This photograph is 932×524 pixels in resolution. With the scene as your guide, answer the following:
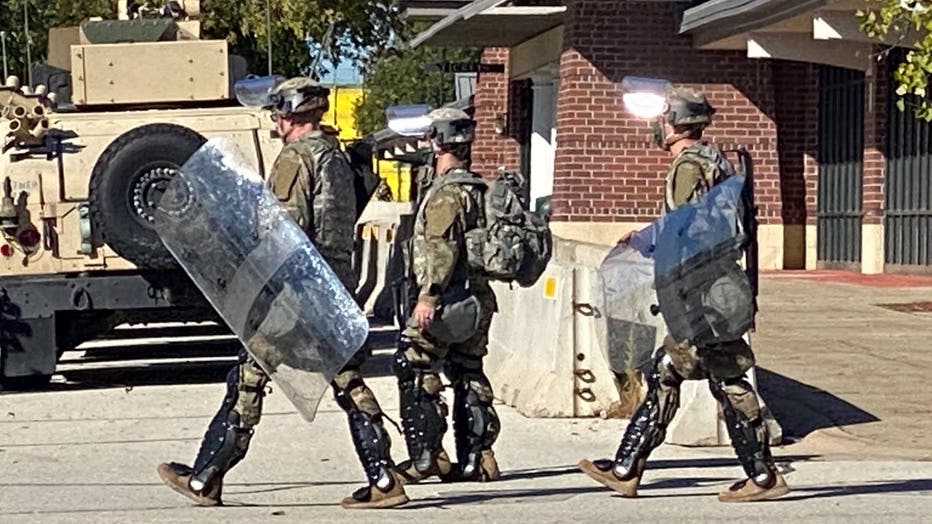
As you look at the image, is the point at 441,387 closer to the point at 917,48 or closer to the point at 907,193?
the point at 917,48

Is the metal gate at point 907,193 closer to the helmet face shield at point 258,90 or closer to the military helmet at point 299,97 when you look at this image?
the helmet face shield at point 258,90

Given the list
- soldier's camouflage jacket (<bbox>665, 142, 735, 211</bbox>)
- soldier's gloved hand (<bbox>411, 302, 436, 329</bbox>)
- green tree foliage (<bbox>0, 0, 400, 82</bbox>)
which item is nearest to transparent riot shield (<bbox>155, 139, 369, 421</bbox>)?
soldier's gloved hand (<bbox>411, 302, 436, 329</bbox>)

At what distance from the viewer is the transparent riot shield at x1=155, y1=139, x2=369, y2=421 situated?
8.13 meters

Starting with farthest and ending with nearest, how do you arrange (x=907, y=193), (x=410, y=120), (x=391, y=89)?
(x=391, y=89)
(x=907, y=193)
(x=410, y=120)

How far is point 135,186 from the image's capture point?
40.8ft

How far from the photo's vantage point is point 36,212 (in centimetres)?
1311

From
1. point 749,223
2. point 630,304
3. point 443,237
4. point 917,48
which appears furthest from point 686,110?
point 917,48

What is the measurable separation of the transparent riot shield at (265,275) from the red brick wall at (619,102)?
14482 mm

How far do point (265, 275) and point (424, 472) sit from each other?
138 cm

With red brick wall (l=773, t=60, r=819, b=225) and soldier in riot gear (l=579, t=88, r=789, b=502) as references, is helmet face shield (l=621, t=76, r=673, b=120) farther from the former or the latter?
red brick wall (l=773, t=60, r=819, b=225)

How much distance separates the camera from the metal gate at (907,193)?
2019 centimetres

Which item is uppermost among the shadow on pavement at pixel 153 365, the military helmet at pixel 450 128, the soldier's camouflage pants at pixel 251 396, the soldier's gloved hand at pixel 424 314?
the military helmet at pixel 450 128

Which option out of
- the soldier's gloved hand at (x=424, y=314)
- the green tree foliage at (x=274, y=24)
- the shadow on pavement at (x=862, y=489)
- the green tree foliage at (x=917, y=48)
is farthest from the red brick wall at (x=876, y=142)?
the soldier's gloved hand at (x=424, y=314)

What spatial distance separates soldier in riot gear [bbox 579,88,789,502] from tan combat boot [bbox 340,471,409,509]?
939 millimetres
